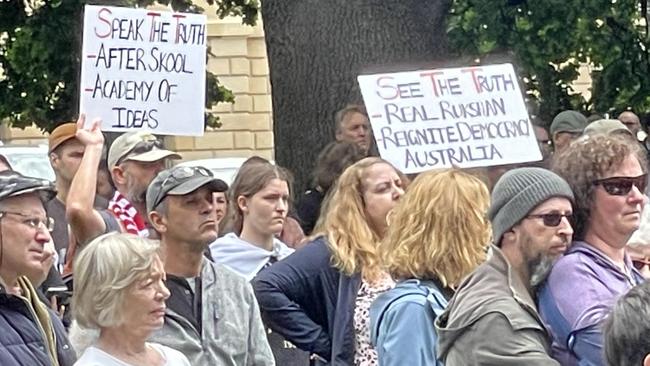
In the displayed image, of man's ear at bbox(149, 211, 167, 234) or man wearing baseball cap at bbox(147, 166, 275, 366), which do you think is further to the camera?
man's ear at bbox(149, 211, 167, 234)

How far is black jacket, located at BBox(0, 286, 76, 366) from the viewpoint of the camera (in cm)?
493

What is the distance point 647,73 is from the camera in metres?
13.1

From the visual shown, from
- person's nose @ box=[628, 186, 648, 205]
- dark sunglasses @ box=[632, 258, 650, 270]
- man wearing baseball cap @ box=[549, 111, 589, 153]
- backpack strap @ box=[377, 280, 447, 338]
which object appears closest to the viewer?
person's nose @ box=[628, 186, 648, 205]

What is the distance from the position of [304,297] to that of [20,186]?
2101 mm

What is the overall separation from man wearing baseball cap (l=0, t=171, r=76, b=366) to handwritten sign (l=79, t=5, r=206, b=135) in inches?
108

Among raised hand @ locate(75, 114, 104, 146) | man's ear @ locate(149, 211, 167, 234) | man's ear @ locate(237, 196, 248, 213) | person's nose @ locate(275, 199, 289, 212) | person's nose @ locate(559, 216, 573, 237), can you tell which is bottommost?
person's nose @ locate(559, 216, 573, 237)

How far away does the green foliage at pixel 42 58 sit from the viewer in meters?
13.9

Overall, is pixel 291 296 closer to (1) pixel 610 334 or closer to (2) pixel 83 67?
(2) pixel 83 67

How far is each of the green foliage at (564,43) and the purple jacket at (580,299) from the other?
6.62 m

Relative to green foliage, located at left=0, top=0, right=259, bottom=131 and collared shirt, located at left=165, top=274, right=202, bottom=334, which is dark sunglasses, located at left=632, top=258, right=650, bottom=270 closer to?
collared shirt, located at left=165, top=274, right=202, bottom=334

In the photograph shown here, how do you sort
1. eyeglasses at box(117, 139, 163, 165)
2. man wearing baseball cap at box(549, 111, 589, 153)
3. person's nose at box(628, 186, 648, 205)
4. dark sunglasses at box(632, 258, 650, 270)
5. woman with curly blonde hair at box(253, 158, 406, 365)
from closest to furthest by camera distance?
person's nose at box(628, 186, 648, 205) < dark sunglasses at box(632, 258, 650, 270) < woman with curly blonde hair at box(253, 158, 406, 365) < eyeglasses at box(117, 139, 163, 165) < man wearing baseball cap at box(549, 111, 589, 153)

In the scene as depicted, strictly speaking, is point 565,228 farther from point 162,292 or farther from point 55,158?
point 55,158

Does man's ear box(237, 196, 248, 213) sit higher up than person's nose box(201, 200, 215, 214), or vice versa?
man's ear box(237, 196, 248, 213)

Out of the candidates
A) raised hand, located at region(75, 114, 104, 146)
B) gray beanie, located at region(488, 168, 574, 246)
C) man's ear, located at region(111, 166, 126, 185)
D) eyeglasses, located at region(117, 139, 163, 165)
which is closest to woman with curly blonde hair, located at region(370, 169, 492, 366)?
gray beanie, located at region(488, 168, 574, 246)
